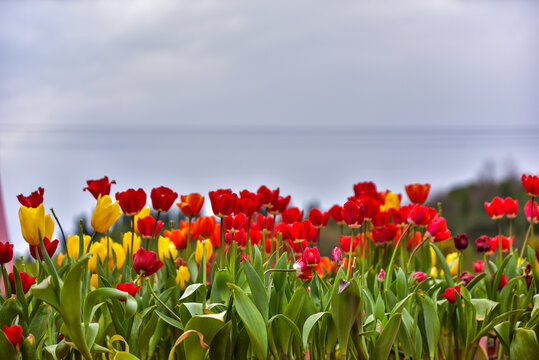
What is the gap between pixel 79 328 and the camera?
119 centimetres

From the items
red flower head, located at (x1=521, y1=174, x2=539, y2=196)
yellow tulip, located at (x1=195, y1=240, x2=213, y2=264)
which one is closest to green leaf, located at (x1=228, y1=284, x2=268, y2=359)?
yellow tulip, located at (x1=195, y1=240, x2=213, y2=264)

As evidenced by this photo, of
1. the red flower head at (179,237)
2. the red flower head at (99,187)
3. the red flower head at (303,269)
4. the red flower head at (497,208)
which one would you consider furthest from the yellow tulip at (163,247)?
the red flower head at (497,208)

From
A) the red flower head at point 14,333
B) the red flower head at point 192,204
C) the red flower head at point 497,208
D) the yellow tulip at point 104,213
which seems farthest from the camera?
the red flower head at point 497,208

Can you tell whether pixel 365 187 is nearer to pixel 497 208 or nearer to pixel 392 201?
pixel 392 201

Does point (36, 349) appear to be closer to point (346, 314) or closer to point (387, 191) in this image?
point (346, 314)

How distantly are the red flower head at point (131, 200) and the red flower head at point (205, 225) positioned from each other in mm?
356

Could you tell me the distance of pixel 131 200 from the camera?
1.42 meters

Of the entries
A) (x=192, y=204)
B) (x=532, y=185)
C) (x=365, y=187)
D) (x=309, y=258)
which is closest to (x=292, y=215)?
(x=365, y=187)

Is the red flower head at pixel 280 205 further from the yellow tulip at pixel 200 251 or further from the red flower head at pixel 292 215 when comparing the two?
the yellow tulip at pixel 200 251

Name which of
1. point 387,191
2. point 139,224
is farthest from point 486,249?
point 139,224

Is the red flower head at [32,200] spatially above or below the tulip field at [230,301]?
above

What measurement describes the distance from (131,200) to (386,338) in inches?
26.2

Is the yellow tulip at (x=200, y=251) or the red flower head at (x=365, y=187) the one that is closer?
the yellow tulip at (x=200, y=251)

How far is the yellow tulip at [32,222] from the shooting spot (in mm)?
1225
